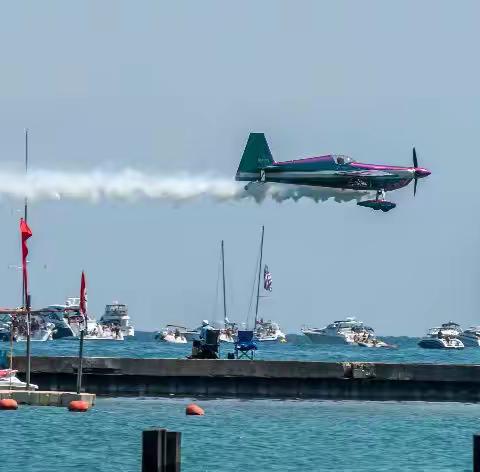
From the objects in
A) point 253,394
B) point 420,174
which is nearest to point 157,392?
point 253,394

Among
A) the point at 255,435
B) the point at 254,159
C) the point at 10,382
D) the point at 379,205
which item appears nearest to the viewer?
the point at 255,435

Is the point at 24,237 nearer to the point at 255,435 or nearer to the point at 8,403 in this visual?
the point at 8,403

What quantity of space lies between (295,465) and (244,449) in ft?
14.8

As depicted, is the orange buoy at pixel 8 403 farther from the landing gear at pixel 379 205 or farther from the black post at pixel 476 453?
the black post at pixel 476 453

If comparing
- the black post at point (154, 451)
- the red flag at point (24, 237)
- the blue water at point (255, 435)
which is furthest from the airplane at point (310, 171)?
the black post at point (154, 451)

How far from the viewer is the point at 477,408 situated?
83562 mm

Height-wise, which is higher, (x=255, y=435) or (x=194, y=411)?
(x=194, y=411)

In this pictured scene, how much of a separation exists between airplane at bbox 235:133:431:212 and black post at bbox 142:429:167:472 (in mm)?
47748

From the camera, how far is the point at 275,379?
258 feet

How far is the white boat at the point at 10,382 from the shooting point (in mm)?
76000

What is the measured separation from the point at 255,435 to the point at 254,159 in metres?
29.5

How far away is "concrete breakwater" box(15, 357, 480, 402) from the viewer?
78.3m

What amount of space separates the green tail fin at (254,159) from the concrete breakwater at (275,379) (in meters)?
19.9

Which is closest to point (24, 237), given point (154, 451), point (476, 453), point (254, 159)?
point (254, 159)
